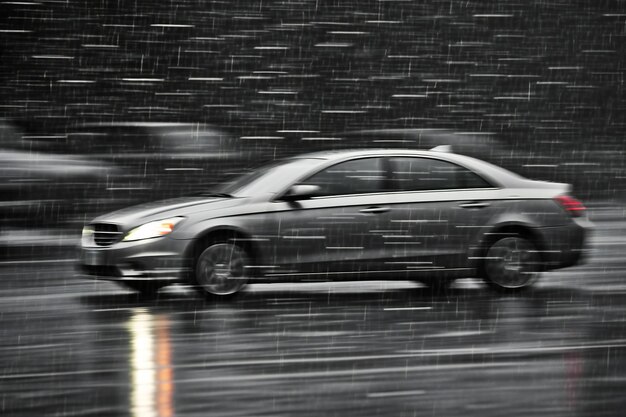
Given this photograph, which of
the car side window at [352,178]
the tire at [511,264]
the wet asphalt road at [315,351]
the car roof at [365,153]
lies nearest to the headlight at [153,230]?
the wet asphalt road at [315,351]

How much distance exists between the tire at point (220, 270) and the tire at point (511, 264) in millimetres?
2266

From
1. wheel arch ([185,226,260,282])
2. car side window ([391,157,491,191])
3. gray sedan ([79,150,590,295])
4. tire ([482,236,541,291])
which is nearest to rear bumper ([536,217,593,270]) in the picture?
gray sedan ([79,150,590,295])

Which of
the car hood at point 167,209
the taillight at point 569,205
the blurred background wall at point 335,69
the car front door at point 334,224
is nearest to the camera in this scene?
the car hood at point 167,209

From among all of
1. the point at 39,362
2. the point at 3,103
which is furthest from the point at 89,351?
the point at 3,103

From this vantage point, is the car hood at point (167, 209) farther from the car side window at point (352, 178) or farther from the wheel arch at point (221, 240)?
the car side window at point (352, 178)

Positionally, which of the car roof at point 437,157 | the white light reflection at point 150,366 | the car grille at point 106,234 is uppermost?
the car roof at point 437,157

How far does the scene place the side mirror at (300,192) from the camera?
10.0m

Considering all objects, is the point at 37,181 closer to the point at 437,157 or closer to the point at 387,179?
the point at 387,179

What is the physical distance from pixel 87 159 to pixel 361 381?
11.0 metres

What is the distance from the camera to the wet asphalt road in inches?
227

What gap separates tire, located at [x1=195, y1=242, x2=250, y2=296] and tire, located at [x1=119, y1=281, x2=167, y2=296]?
362 millimetres

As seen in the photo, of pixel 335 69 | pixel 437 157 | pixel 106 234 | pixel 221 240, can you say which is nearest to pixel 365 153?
pixel 437 157

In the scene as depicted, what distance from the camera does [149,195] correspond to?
19312 millimetres

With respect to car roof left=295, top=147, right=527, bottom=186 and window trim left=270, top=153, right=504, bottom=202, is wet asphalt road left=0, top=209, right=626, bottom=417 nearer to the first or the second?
window trim left=270, top=153, right=504, bottom=202
